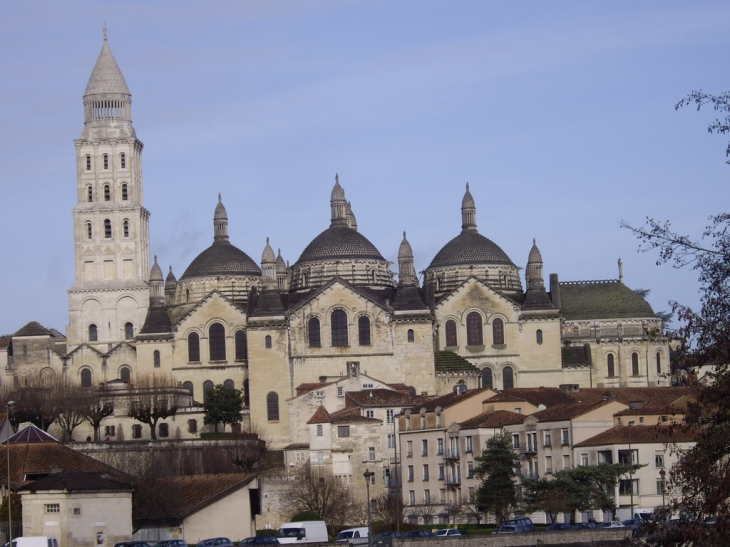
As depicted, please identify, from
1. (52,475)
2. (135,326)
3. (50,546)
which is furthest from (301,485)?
(135,326)

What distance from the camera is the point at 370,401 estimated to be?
8244 centimetres

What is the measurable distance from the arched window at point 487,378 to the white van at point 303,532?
148ft

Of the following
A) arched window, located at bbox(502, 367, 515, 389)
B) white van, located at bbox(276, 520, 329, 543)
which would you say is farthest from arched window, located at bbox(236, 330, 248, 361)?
white van, located at bbox(276, 520, 329, 543)

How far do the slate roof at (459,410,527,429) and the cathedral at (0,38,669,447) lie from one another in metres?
17.6

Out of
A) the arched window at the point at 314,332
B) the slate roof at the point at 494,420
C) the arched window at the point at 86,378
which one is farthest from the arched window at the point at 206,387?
the slate roof at the point at 494,420

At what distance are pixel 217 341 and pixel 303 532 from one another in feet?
157

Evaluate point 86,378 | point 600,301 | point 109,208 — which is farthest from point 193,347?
point 600,301

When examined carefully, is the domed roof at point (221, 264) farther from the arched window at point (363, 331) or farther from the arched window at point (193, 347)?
the arched window at point (363, 331)

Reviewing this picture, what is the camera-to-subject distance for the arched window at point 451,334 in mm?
101688

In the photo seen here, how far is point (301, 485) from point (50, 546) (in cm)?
2927

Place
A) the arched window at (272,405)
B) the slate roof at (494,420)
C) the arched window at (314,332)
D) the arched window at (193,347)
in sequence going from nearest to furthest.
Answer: the slate roof at (494,420)
the arched window at (272,405)
the arched window at (314,332)
the arched window at (193,347)

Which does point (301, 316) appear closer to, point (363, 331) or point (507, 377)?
point (363, 331)

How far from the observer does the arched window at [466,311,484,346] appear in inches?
3999

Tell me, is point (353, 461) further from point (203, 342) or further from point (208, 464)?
point (203, 342)
